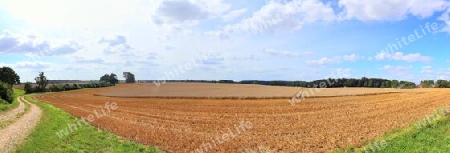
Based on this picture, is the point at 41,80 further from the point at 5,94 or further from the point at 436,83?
the point at 436,83

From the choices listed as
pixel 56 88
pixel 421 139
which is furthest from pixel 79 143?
pixel 56 88

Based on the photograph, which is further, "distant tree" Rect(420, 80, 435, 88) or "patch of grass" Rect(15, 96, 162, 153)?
"distant tree" Rect(420, 80, 435, 88)

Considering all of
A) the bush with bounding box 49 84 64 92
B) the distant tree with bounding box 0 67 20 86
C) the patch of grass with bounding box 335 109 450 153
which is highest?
the distant tree with bounding box 0 67 20 86

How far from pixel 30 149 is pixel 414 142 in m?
19.3

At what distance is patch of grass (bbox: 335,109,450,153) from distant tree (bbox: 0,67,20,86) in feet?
472

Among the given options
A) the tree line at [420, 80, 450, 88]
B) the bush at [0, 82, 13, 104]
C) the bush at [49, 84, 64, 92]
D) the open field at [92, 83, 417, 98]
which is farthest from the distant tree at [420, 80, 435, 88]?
the bush at [49, 84, 64, 92]

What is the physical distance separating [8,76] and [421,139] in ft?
505

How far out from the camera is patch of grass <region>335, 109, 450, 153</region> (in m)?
18.2

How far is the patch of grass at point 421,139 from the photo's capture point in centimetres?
1817

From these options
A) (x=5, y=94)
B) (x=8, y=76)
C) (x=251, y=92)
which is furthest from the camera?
(x=8, y=76)

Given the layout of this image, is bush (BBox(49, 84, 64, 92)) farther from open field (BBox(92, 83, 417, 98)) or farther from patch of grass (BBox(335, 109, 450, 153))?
patch of grass (BBox(335, 109, 450, 153))

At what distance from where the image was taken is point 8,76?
146 m

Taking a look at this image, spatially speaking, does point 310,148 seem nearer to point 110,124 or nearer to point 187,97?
point 110,124

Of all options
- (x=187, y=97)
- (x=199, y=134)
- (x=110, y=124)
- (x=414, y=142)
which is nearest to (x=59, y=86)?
(x=187, y=97)
